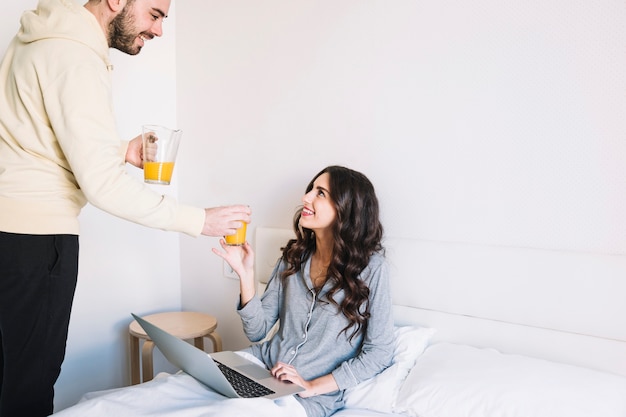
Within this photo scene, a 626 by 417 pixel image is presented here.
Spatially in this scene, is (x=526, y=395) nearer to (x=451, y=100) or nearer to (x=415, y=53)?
(x=451, y=100)

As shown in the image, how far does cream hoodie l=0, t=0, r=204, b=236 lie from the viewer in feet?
4.03

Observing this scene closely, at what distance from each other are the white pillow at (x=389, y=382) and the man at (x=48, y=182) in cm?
71

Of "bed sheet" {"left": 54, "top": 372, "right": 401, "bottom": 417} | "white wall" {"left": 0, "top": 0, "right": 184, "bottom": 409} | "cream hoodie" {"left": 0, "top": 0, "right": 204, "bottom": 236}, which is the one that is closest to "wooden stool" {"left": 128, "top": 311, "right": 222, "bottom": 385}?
"white wall" {"left": 0, "top": 0, "right": 184, "bottom": 409}

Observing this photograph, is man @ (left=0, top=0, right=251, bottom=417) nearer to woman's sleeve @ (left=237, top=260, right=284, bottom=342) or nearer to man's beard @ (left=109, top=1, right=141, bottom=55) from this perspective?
man's beard @ (left=109, top=1, right=141, bottom=55)

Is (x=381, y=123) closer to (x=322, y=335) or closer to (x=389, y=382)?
(x=322, y=335)

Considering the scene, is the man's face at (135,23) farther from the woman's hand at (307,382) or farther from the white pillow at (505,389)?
the white pillow at (505,389)

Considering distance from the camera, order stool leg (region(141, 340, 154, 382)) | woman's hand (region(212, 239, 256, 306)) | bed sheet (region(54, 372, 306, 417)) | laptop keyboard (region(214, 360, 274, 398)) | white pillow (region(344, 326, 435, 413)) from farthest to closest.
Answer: stool leg (region(141, 340, 154, 382)), woman's hand (region(212, 239, 256, 306)), white pillow (region(344, 326, 435, 413)), laptop keyboard (region(214, 360, 274, 398)), bed sheet (region(54, 372, 306, 417))

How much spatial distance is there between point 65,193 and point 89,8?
1.76 feet

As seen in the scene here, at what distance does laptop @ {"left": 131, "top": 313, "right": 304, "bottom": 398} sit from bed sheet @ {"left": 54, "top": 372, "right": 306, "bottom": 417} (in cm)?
3

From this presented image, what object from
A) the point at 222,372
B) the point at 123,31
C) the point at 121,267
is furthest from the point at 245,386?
the point at 121,267

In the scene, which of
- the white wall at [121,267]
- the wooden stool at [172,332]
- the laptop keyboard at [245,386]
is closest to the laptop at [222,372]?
the laptop keyboard at [245,386]

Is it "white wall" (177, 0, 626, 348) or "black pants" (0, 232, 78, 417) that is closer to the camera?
"black pants" (0, 232, 78, 417)

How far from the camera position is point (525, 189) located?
164 cm

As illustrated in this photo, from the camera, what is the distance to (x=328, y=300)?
163cm
